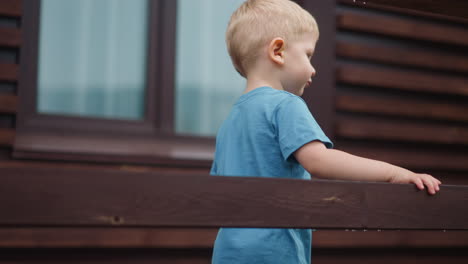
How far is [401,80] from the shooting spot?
386 cm

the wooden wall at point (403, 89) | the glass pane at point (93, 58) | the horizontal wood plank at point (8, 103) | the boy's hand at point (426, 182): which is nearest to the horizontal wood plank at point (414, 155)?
the wooden wall at point (403, 89)

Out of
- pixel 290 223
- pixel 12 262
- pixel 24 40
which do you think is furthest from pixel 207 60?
pixel 290 223

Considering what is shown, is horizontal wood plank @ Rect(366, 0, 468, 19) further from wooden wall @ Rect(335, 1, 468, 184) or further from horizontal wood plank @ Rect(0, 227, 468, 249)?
wooden wall @ Rect(335, 1, 468, 184)

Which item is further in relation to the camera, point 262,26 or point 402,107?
point 402,107

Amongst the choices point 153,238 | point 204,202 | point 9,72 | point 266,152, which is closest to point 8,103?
point 9,72

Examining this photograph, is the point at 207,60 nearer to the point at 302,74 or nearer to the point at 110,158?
the point at 110,158

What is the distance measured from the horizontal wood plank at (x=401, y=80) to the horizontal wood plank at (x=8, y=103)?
6.01ft

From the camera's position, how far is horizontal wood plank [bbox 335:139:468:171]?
147 inches

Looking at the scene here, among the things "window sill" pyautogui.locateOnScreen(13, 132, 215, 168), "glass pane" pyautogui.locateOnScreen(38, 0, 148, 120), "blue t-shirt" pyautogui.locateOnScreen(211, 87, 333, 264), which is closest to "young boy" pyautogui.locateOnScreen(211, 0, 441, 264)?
"blue t-shirt" pyautogui.locateOnScreen(211, 87, 333, 264)

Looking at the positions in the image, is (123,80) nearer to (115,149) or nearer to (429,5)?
(115,149)

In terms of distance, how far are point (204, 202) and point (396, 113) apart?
9.87 feet

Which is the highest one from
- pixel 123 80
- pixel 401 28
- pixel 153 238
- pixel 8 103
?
pixel 401 28

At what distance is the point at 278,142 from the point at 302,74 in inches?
10.3

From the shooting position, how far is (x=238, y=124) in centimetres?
166
